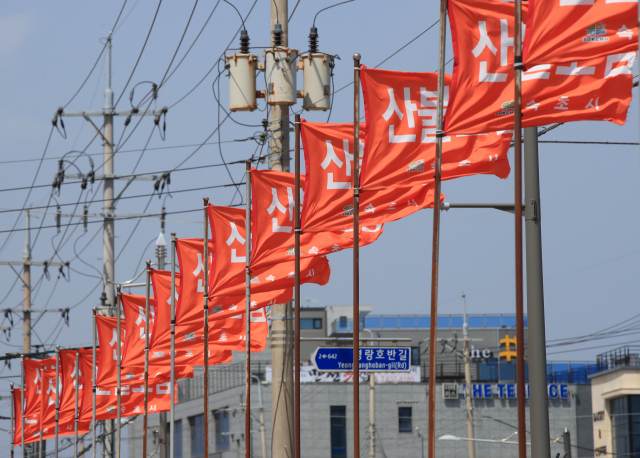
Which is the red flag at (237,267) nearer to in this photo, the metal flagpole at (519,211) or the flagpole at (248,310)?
the flagpole at (248,310)

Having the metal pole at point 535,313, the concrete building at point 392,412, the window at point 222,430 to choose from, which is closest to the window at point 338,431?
the concrete building at point 392,412

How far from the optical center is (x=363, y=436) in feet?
215

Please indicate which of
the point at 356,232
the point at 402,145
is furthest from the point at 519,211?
the point at 356,232

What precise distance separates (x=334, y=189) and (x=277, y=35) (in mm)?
3096

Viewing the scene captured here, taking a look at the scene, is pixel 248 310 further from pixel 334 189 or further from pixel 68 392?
pixel 68 392

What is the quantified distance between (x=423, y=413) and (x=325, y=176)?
171 feet

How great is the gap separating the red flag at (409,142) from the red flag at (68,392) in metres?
21.7

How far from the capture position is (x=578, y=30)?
412 inches

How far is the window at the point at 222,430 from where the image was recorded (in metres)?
64.9

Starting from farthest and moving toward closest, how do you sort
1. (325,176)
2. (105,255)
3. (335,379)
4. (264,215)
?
(335,379) → (105,255) → (264,215) → (325,176)

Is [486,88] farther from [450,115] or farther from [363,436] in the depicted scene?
[363,436]

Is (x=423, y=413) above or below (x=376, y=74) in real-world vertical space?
below

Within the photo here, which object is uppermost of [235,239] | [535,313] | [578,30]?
[578,30]

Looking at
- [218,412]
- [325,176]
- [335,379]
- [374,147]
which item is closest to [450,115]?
[374,147]
